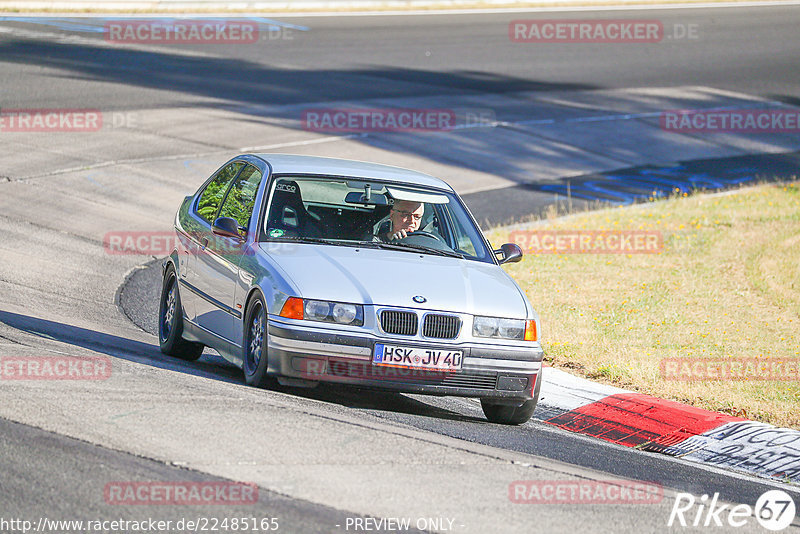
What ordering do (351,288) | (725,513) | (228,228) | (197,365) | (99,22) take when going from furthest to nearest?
(99,22)
(197,365)
(228,228)
(351,288)
(725,513)

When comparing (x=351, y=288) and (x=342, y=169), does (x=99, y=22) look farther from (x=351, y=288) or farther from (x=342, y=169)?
(x=351, y=288)

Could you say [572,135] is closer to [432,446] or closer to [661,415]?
[661,415]

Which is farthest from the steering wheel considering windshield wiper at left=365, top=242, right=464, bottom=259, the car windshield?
windshield wiper at left=365, top=242, right=464, bottom=259

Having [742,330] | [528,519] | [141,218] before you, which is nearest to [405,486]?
[528,519]

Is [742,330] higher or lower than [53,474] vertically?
lower

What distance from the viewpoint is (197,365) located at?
923 cm

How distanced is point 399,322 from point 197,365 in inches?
96.0

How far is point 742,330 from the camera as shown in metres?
11.9

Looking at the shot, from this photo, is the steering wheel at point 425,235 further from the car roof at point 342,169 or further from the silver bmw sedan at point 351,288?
the car roof at point 342,169

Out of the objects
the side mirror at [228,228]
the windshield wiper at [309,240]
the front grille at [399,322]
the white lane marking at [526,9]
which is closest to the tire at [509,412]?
the front grille at [399,322]

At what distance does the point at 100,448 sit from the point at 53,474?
1.41ft

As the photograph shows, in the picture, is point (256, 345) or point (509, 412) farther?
point (509, 412)

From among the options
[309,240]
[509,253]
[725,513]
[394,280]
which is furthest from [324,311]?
[725,513]

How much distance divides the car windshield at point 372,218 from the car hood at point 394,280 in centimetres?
23
